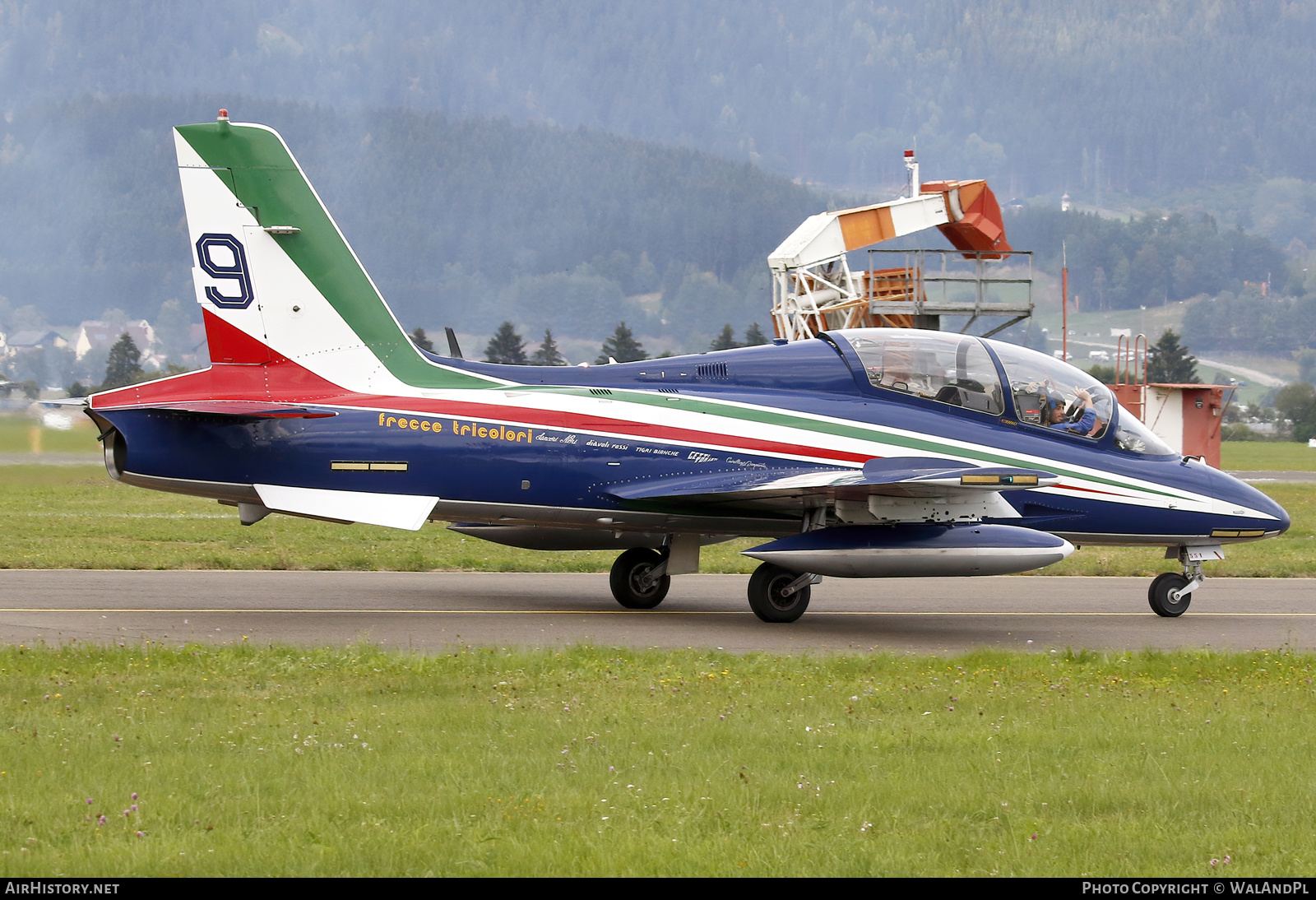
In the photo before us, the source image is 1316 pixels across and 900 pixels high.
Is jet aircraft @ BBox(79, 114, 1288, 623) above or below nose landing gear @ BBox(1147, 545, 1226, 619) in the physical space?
above

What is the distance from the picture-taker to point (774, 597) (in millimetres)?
14047

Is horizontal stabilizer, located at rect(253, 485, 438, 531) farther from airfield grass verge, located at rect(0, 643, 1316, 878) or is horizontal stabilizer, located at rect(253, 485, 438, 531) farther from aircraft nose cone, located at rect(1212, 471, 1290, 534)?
aircraft nose cone, located at rect(1212, 471, 1290, 534)

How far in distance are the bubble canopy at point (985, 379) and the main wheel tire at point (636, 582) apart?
3.29 metres

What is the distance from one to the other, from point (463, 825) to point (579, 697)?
3141 millimetres

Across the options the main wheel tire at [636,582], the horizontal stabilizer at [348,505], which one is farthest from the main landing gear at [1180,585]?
the horizontal stabilizer at [348,505]

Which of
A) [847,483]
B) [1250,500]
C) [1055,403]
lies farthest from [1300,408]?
[847,483]

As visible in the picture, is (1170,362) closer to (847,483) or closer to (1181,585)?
(1181,585)

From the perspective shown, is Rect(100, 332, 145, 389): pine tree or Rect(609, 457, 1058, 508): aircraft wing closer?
Rect(609, 457, 1058, 508): aircraft wing

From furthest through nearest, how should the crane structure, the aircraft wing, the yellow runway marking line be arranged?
the crane structure, the yellow runway marking line, the aircraft wing

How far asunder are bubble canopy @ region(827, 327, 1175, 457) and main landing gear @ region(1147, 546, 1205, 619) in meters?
1.40

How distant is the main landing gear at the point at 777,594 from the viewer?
1399cm

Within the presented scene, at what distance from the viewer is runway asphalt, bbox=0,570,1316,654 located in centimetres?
1250

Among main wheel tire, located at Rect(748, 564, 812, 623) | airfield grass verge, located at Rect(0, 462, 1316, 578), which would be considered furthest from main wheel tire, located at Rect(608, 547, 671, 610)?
airfield grass verge, located at Rect(0, 462, 1316, 578)

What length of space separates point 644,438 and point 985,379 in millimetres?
3845
